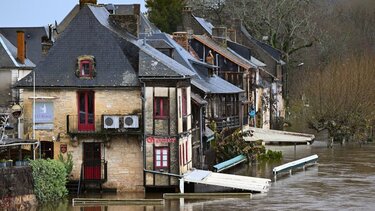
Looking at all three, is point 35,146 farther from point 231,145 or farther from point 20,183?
point 231,145

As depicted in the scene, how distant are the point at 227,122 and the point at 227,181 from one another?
1781 centimetres

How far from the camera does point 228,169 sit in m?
56.9

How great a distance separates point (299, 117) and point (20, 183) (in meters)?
62.0

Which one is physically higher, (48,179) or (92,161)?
(92,161)

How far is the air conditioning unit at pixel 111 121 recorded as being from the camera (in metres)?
46.1

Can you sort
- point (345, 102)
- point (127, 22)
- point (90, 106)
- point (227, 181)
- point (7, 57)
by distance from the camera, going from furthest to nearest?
point (345, 102)
point (7, 57)
point (127, 22)
point (90, 106)
point (227, 181)

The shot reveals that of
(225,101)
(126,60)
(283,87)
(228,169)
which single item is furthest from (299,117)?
(126,60)

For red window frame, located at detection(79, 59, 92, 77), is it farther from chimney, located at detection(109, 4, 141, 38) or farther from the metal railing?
the metal railing

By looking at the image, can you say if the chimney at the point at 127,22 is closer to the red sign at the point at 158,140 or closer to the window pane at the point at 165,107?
the window pane at the point at 165,107

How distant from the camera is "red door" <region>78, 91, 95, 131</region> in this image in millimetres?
46812

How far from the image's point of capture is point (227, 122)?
6450 centimetres

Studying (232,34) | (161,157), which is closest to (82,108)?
(161,157)

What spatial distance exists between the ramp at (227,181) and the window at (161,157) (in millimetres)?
1134

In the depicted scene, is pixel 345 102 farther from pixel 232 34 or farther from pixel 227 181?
pixel 227 181
